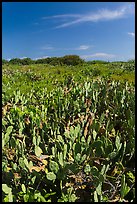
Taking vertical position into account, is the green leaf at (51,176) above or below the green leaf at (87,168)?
below

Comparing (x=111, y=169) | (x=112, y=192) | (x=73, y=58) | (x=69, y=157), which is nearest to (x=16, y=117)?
(x=69, y=157)

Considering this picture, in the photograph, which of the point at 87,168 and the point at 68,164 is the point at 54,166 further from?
the point at 87,168

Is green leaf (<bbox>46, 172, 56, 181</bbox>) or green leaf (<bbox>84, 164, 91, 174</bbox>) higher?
green leaf (<bbox>84, 164, 91, 174</bbox>)

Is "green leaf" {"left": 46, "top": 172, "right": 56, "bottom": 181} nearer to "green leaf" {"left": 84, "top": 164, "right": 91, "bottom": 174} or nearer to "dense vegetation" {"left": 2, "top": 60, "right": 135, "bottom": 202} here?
"dense vegetation" {"left": 2, "top": 60, "right": 135, "bottom": 202}

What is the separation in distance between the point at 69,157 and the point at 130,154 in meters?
0.60

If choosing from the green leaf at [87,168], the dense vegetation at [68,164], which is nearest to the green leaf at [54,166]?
the dense vegetation at [68,164]

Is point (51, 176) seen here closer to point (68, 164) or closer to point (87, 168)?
Answer: point (68, 164)

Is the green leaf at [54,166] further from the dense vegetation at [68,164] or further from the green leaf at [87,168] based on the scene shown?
the green leaf at [87,168]

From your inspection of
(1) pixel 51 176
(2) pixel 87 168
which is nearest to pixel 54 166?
(1) pixel 51 176

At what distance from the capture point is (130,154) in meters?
3.06

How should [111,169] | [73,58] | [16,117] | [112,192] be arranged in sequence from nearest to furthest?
1. [112,192]
2. [111,169]
3. [16,117]
4. [73,58]

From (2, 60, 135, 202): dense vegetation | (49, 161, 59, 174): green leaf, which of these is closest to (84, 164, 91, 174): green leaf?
(2, 60, 135, 202): dense vegetation

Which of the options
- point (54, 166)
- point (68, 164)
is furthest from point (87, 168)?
point (54, 166)

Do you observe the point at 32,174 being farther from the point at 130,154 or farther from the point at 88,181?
the point at 130,154
